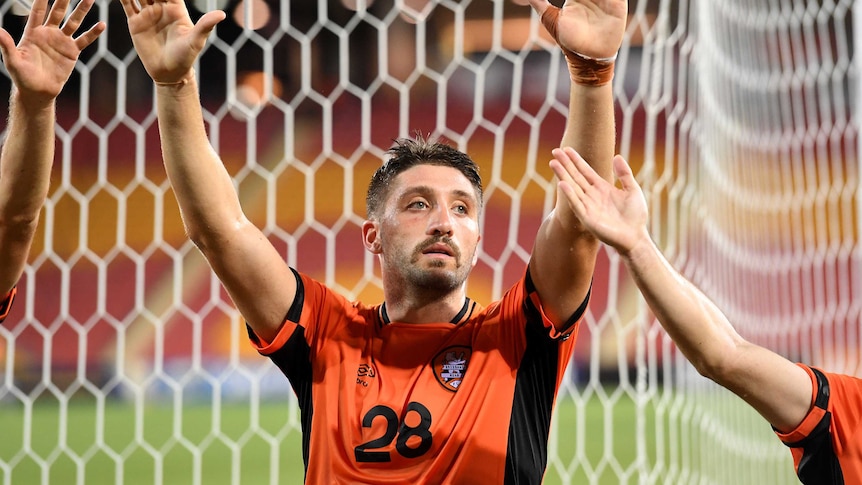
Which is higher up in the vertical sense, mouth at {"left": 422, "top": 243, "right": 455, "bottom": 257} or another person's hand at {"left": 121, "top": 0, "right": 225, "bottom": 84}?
another person's hand at {"left": 121, "top": 0, "right": 225, "bottom": 84}

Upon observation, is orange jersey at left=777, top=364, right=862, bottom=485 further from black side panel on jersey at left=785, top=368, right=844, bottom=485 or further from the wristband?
the wristband

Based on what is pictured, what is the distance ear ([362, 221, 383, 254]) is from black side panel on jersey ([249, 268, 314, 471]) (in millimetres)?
260

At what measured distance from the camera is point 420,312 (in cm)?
206

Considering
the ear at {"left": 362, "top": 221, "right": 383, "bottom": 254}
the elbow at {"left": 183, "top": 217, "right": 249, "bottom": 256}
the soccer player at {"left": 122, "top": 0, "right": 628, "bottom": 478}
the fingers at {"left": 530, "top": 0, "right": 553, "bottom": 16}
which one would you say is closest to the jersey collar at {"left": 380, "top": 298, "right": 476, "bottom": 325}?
the soccer player at {"left": 122, "top": 0, "right": 628, "bottom": 478}

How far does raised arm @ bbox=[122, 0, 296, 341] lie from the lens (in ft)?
5.79

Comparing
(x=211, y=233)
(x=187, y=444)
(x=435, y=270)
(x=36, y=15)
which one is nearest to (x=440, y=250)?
(x=435, y=270)

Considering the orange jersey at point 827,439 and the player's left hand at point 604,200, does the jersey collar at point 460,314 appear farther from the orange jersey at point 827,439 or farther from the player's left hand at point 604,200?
the orange jersey at point 827,439

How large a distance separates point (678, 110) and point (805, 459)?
2.05 meters

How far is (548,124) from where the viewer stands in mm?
8828

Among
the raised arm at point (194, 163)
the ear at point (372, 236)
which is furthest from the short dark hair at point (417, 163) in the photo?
the raised arm at point (194, 163)

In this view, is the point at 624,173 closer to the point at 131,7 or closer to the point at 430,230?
the point at 430,230

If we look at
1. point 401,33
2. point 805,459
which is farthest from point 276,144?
point 805,459

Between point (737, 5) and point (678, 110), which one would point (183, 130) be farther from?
point (737, 5)

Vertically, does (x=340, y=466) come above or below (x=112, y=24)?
below
